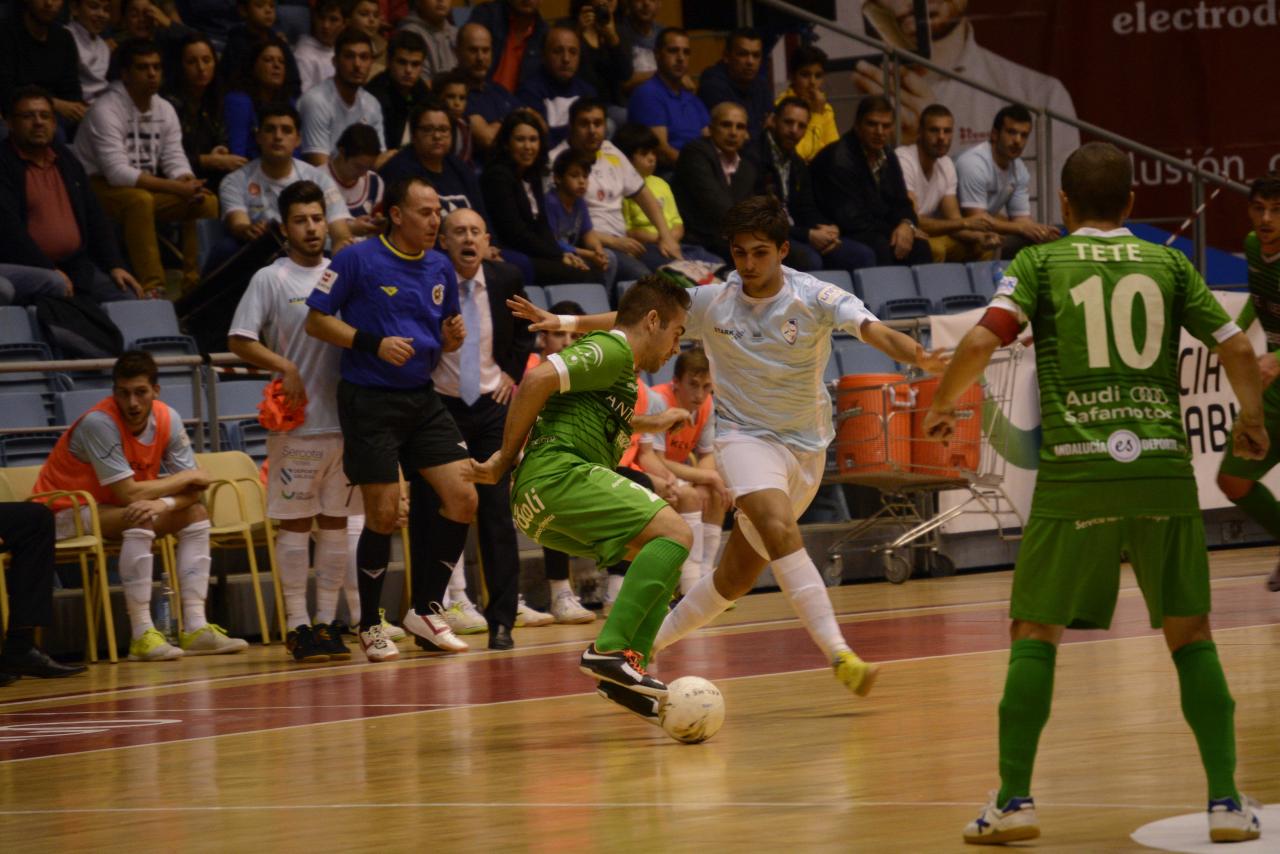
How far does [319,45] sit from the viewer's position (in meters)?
14.6

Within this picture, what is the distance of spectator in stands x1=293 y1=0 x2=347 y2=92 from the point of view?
1436 cm

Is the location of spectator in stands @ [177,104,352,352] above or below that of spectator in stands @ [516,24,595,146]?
below

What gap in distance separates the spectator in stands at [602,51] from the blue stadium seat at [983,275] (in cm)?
330

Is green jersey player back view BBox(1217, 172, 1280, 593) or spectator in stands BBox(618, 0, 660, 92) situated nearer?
green jersey player back view BBox(1217, 172, 1280, 593)

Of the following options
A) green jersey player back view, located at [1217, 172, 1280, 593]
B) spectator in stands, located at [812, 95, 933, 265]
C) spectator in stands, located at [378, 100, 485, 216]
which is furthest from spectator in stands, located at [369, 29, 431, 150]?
green jersey player back view, located at [1217, 172, 1280, 593]

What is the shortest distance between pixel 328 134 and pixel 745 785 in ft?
30.2

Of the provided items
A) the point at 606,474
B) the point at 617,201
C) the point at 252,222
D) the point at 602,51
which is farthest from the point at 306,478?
the point at 602,51

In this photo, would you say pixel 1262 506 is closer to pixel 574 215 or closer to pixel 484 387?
pixel 484 387

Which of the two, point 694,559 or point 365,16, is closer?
point 694,559

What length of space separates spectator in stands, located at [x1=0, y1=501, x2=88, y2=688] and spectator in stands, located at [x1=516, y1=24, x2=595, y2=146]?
6541 millimetres

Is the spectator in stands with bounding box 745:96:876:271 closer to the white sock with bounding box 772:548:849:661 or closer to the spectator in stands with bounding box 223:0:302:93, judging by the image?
the spectator in stands with bounding box 223:0:302:93

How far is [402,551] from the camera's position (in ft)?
39.1

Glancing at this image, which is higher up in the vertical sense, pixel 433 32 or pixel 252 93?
pixel 433 32

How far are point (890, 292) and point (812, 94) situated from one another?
2501mm
